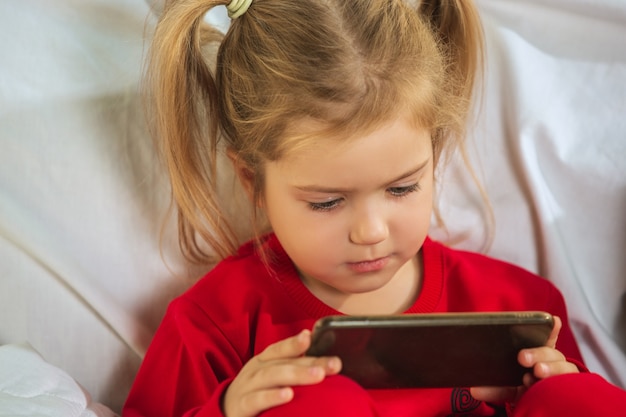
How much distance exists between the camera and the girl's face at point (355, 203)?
3.03ft

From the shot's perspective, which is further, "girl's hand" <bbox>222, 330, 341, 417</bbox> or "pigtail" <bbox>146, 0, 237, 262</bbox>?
"pigtail" <bbox>146, 0, 237, 262</bbox>

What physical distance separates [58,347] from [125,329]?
9 cm

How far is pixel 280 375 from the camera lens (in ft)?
2.89

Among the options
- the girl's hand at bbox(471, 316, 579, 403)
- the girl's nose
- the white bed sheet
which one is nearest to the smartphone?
the girl's hand at bbox(471, 316, 579, 403)

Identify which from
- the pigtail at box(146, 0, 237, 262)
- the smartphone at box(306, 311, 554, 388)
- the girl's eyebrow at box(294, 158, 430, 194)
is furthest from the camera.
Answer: the pigtail at box(146, 0, 237, 262)

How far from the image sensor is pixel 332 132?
3.01 feet

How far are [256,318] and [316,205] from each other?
0.73 ft

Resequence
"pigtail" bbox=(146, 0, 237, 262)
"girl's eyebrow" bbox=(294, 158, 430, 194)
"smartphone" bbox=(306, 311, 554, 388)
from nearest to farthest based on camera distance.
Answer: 1. "smartphone" bbox=(306, 311, 554, 388)
2. "girl's eyebrow" bbox=(294, 158, 430, 194)
3. "pigtail" bbox=(146, 0, 237, 262)

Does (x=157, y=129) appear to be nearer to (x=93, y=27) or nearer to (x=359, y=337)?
(x=93, y=27)

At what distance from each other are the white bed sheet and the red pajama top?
94 millimetres

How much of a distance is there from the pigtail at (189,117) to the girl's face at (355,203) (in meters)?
0.14

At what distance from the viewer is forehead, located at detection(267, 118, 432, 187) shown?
92 centimetres

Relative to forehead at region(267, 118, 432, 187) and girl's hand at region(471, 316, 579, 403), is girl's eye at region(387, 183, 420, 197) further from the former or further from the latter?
girl's hand at region(471, 316, 579, 403)

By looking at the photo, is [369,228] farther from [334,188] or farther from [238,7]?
[238,7]
